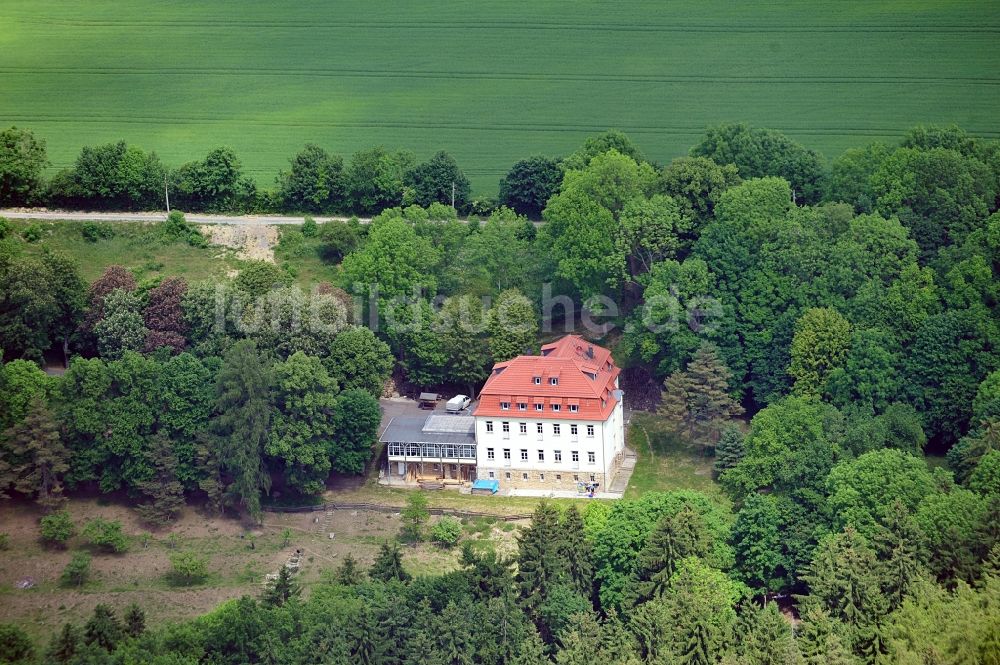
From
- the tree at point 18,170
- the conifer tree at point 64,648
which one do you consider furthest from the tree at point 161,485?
the tree at point 18,170

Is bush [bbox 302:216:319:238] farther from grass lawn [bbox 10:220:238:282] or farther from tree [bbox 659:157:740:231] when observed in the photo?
tree [bbox 659:157:740:231]

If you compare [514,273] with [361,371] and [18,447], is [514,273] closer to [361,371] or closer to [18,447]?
[361,371]

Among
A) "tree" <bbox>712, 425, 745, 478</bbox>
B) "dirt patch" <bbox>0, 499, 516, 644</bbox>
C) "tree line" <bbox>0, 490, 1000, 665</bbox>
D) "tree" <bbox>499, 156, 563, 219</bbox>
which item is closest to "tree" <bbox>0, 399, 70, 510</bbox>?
"dirt patch" <bbox>0, 499, 516, 644</bbox>

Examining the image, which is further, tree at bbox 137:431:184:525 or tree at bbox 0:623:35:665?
tree at bbox 137:431:184:525

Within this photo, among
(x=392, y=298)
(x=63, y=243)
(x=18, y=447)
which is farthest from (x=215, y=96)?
(x=18, y=447)

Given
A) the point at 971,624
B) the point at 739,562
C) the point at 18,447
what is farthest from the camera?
the point at 18,447

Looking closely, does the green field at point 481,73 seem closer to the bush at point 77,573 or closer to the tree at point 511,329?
the tree at point 511,329

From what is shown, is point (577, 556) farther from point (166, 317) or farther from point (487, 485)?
point (166, 317)
